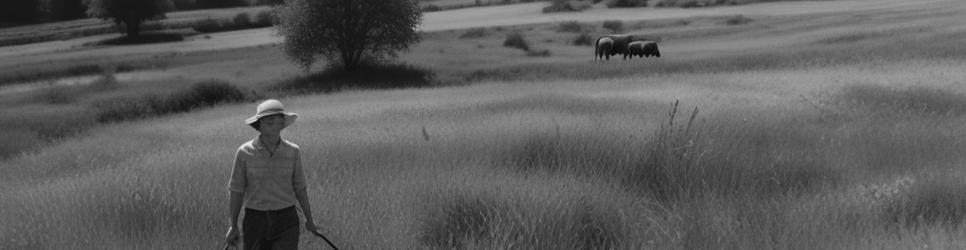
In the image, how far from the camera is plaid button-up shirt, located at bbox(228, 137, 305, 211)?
4762 millimetres

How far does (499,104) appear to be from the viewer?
15.9 meters

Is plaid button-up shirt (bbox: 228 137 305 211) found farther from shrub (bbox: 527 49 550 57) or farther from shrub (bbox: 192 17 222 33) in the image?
shrub (bbox: 192 17 222 33)

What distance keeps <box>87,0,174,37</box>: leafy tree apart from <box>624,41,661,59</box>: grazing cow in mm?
43323

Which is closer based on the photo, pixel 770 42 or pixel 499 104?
pixel 499 104

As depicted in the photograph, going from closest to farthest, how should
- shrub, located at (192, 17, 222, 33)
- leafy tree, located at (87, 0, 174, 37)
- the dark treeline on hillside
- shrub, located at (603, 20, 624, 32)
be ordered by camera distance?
1. shrub, located at (603, 20, 624, 32)
2. leafy tree, located at (87, 0, 174, 37)
3. the dark treeline on hillside
4. shrub, located at (192, 17, 222, 33)

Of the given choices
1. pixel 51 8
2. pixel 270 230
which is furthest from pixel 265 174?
pixel 51 8

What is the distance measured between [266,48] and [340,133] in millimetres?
39591

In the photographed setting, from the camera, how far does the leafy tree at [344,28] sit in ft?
120

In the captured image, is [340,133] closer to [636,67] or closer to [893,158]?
[893,158]

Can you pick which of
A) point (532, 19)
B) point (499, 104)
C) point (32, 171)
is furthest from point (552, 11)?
point (32, 171)

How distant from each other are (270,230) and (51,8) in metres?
79.9

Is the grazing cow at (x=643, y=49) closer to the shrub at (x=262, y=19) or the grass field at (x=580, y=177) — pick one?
the grass field at (x=580, y=177)

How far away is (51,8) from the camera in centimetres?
7362

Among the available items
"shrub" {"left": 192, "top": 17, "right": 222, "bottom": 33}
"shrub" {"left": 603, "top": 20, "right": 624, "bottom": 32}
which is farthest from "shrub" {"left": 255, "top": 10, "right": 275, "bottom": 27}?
"shrub" {"left": 603, "top": 20, "right": 624, "bottom": 32}
